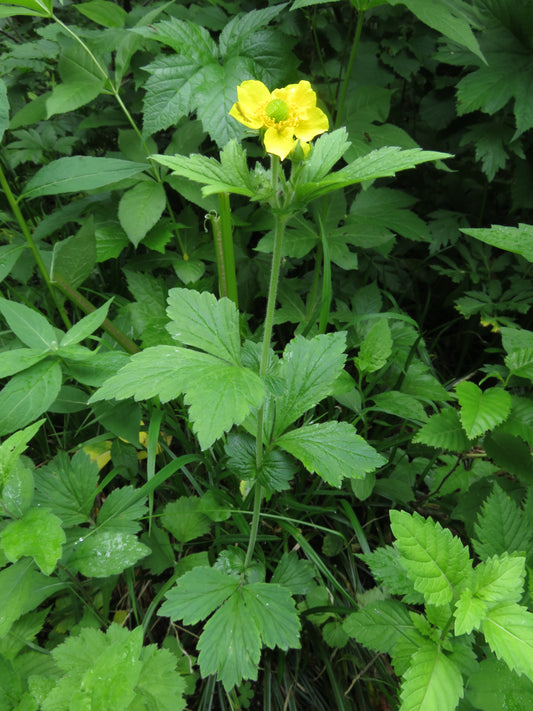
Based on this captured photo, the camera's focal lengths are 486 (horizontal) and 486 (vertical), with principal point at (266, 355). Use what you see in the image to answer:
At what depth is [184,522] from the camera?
1.38 meters

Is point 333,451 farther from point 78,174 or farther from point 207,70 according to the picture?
point 207,70

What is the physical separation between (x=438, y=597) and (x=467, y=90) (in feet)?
5.51

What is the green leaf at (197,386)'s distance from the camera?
0.82 m

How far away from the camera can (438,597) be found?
897 mm

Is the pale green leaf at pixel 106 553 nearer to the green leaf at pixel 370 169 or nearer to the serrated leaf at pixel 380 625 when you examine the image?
the serrated leaf at pixel 380 625

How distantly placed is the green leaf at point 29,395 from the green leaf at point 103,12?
135cm

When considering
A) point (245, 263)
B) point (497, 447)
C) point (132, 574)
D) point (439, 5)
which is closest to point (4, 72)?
point (245, 263)

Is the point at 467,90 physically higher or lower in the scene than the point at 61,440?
higher

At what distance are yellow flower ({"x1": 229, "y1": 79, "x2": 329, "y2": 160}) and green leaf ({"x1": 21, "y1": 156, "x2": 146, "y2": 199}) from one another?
2.15 ft

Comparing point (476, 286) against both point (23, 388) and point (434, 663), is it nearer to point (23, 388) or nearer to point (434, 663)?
point (434, 663)

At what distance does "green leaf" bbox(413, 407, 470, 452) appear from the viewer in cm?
136

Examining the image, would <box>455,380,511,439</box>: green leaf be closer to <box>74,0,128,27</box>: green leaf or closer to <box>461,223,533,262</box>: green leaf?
<box>461,223,533,262</box>: green leaf

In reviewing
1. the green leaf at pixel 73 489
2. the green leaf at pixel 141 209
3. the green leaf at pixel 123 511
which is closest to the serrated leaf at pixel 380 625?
the green leaf at pixel 123 511

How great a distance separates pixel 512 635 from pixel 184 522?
2.81 feet
